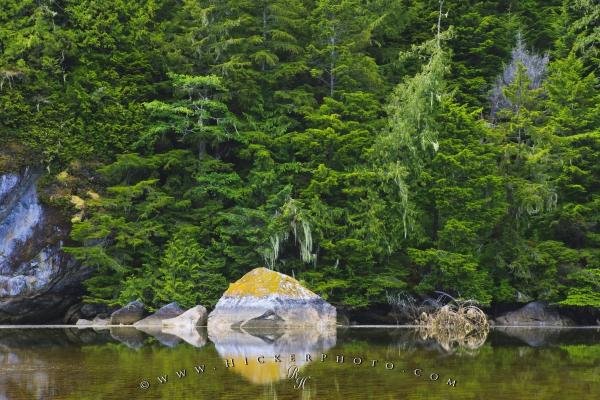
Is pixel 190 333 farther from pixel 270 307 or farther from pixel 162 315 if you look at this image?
pixel 162 315

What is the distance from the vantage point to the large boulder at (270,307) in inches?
903

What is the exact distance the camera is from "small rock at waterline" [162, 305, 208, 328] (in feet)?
78.3

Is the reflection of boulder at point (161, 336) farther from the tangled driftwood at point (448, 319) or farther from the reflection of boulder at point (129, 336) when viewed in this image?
the tangled driftwood at point (448, 319)

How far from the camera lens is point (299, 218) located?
2481 cm

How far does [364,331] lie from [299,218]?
181 inches

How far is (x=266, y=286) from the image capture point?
2322cm

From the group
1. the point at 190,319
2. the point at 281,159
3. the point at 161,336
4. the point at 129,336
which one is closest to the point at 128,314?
the point at 190,319

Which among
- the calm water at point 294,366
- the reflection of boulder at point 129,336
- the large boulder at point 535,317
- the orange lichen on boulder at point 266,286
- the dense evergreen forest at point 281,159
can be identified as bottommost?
the calm water at point 294,366

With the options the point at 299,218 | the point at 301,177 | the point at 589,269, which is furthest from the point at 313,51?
the point at 589,269

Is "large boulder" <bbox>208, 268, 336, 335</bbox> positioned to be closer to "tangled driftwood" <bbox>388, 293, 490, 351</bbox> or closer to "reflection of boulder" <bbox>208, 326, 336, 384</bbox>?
"reflection of boulder" <bbox>208, 326, 336, 384</bbox>

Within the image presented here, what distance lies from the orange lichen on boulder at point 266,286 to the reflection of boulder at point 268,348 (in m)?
1.14

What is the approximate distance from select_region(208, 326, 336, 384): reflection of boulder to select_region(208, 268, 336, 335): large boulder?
319 millimetres
